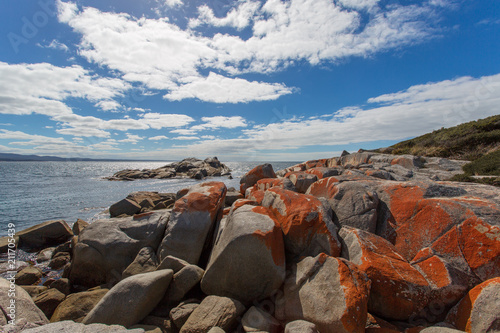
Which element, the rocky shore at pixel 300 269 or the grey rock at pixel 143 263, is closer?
the rocky shore at pixel 300 269

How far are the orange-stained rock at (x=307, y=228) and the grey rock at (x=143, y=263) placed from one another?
4.09 meters

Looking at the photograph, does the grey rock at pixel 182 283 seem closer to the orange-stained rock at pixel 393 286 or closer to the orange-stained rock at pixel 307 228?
the orange-stained rock at pixel 307 228

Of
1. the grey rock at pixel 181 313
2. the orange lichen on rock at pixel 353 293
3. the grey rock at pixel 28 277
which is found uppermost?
the orange lichen on rock at pixel 353 293

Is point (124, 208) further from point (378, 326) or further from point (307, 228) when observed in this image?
point (378, 326)

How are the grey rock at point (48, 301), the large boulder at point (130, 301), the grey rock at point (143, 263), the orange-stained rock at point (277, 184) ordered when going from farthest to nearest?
the orange-stained rock at point (277, 184) → the grey rock at point (143, 263) → the grey rock at point (48, 301) → the large boulder at point (130, 301)

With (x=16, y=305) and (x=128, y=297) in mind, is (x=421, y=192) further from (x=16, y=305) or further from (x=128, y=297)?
(x=16, y=305)

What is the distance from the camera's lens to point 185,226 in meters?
7.13

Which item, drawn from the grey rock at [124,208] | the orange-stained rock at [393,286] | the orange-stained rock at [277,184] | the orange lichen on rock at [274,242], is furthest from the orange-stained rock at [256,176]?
the orange-stained rock at [393,286]

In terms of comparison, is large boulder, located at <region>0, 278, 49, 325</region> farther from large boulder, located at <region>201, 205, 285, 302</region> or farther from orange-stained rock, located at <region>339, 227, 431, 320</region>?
orange-stained rock, located at <region>339, 227, 431, 320</region>

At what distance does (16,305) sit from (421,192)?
9.69 metres

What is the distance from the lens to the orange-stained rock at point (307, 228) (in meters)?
5.31

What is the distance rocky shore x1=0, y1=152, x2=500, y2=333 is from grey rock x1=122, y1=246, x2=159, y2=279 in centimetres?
3

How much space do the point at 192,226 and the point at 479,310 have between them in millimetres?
6656

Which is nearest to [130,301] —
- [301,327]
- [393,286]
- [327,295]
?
[301,327]
